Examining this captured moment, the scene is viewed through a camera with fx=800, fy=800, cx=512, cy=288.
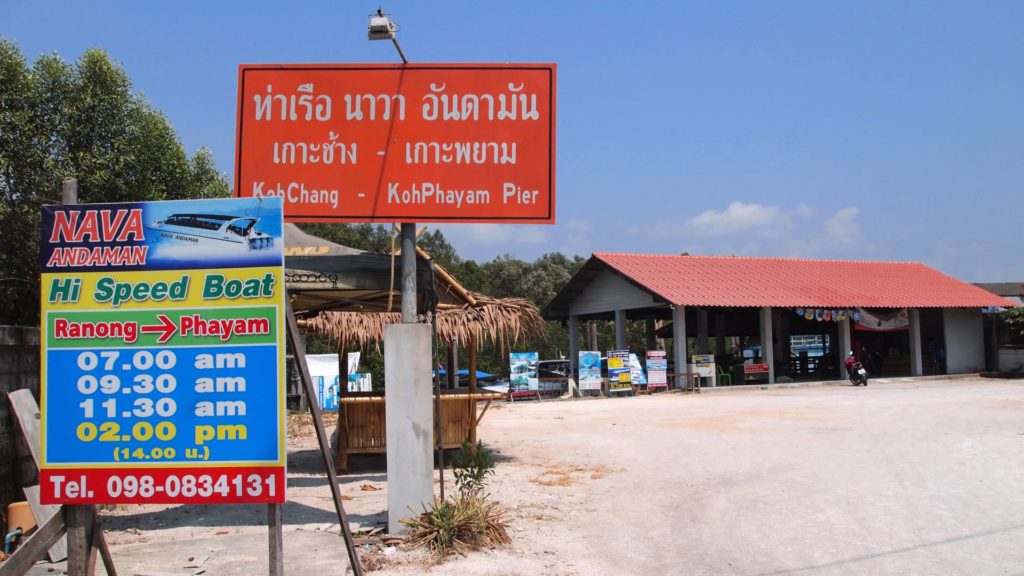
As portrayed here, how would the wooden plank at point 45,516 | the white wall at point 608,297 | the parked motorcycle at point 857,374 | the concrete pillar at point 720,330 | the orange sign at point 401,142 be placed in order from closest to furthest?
the wooden plank at point 45,516 < the orange sign at point 401,142 < the parked motorcycle at point 857,374 < the white wall at point 608,297 < the concrete pillar at point 720,330

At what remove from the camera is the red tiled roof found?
28406 mm

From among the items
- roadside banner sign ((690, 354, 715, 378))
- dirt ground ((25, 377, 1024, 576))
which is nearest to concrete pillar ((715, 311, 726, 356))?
roadside banner sign ((690, 354, 715, 378))

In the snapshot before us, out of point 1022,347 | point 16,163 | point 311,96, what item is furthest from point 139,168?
point 1022,347

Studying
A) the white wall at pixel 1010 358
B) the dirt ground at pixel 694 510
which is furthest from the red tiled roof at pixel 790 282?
the dirt ground at pixel 694 510

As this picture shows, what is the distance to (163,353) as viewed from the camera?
4359mm

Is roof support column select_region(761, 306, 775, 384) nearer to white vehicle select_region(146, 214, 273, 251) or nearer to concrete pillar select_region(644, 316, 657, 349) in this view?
concrete pillar select_region(644, 316, 657, 349)

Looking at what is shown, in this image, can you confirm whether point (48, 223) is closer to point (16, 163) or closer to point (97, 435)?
point (97, 435)

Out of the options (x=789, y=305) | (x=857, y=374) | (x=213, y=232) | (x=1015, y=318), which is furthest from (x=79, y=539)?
(x=1015, y=318)

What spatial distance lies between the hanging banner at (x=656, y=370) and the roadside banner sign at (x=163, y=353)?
22.7 meters

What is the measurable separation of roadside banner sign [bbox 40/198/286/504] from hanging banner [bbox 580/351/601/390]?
21.3 m

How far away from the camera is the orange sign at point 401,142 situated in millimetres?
6953

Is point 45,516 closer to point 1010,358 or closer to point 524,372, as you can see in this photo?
point 524,372

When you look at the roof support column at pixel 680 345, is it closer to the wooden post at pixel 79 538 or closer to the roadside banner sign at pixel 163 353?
the roadside banner sign at pixel 163 353

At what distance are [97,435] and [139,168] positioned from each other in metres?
11.2
